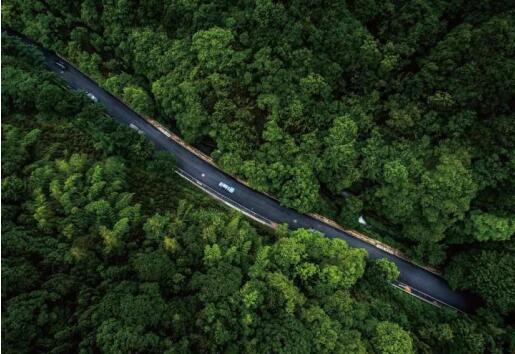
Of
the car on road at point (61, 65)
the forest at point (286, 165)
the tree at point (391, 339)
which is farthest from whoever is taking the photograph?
the car on road at point (61, 65)

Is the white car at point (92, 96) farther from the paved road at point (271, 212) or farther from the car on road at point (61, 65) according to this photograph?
the car on road at point (61, 65)

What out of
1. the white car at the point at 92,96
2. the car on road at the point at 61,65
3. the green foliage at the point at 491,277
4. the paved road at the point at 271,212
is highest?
the green foliage at the point at 491,277

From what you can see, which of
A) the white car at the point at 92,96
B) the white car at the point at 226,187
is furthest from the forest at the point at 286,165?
the white car at the point at 92,96

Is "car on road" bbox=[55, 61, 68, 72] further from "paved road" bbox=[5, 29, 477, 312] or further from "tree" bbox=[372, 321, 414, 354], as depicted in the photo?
"tree" bbox=[372, 321, 414, 354]

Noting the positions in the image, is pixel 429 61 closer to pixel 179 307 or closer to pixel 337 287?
pixel 337 287

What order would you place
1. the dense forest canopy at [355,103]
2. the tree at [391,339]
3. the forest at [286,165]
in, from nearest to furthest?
the forest at [286,165], the tree at [391,339], the dense forest canopy at [355,103]

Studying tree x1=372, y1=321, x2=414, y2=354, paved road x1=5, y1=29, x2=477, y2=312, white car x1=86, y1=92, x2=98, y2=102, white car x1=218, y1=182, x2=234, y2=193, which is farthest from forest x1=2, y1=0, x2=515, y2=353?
white car x1=86, y1=92, x2=98, y2=102

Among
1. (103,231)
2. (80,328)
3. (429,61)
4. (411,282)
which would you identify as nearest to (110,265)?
(103,231)
